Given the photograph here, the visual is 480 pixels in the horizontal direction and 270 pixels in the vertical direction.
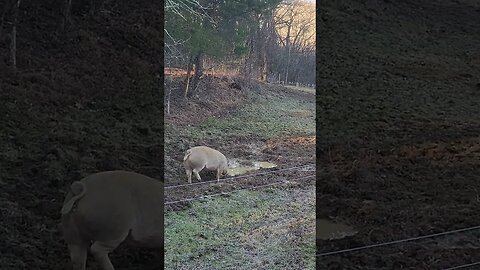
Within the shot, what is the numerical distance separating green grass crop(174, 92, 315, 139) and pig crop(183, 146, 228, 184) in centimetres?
8

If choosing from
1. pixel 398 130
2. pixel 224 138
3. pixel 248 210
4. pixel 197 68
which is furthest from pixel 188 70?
pixel 398 130

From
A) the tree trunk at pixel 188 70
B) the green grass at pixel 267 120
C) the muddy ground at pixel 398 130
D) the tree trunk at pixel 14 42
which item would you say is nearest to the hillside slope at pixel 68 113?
the tree trunk at pixel 14 42

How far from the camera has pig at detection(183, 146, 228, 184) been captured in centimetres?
274

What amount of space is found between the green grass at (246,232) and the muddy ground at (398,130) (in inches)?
5.0

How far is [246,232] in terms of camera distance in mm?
2928

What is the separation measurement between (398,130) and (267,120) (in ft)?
2.92

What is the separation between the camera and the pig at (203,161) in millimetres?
2744

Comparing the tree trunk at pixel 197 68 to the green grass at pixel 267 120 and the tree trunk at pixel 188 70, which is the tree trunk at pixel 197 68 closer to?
the tree trunk at pixel 188 70

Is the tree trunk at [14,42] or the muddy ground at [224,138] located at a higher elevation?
the tree trunk at [14,42]

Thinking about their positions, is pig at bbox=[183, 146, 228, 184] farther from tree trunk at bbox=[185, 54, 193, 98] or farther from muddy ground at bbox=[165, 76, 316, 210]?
tree trunk at bbox=[185, 54, 193, 98]

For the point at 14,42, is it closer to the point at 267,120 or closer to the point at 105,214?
the point at 105,214

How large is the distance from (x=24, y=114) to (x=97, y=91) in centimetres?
31

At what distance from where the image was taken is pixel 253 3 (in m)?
3.00

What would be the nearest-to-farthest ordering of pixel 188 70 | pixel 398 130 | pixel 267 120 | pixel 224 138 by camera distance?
1. pixel 188 70
2. pixel 224 138
3. pixel 267 120
4. pixel 398 130
